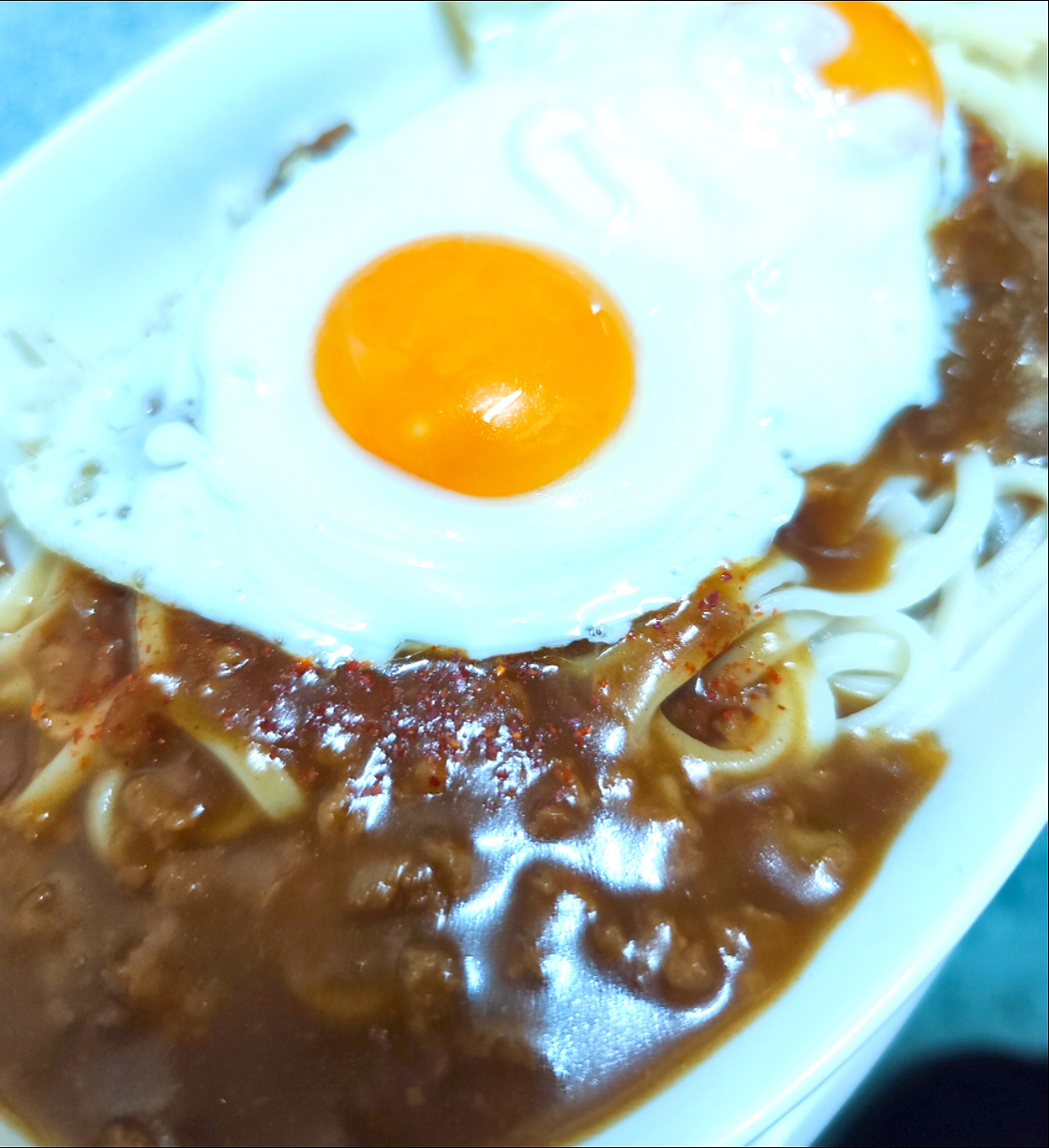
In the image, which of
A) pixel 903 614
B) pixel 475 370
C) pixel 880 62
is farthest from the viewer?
pixel 880 62

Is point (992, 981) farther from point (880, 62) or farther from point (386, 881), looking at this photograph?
point (880, 62)

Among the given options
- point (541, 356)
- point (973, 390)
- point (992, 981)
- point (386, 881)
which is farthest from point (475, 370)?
point (992, 981)

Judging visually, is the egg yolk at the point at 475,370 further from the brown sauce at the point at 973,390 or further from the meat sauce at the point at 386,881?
the brown sauce at the point at 973,390

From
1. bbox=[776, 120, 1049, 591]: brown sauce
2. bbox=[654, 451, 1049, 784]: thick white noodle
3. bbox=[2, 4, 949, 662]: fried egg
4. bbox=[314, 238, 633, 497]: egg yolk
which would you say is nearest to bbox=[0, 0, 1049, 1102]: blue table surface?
bbox=[654, 451, 1049, 784]: thick white noodle

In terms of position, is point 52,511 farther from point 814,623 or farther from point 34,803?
point 814,623

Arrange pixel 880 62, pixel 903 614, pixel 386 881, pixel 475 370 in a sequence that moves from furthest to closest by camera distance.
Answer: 1. pixel 880 62
2. pixel 903 614
3. pixel 475 370
4. pixel 386 881

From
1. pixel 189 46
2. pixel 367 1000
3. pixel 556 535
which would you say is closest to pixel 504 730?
pixel 556 535

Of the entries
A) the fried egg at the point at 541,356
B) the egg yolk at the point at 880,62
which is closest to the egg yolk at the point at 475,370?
the fried egg at the point at 541,356
